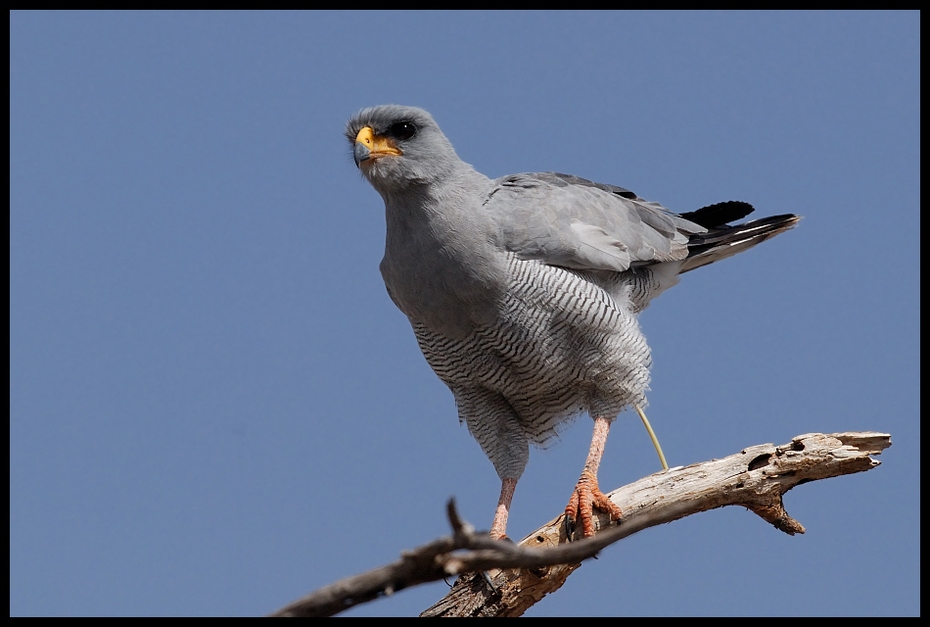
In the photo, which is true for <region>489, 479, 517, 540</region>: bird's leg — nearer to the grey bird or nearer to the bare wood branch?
the grey bird

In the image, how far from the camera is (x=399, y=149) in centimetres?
721

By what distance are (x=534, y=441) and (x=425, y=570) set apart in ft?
12.7

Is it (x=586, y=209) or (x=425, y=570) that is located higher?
(x=586, y=209)

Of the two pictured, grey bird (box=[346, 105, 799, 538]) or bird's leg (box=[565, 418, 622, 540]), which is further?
grey bird (box=[346, 105, 799, 538])

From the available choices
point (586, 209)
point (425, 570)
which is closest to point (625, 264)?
point (586, 209)

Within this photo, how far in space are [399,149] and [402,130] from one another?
164mm

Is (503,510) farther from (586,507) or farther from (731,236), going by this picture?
(731,236)

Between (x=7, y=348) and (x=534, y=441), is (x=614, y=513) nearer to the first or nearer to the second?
(x=534, y=441)

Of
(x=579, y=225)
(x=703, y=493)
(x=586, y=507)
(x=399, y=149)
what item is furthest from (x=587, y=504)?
(x=399, y=149)

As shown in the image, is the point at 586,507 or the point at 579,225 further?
the point at 579,225

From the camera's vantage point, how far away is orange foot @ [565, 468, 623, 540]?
6.97 meters

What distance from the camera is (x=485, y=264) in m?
7.06

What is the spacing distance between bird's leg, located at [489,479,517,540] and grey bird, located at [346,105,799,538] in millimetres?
11

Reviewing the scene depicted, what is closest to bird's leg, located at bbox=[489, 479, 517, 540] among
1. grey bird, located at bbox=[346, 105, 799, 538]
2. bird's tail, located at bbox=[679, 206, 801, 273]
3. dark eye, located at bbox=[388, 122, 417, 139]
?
grey bird, located at bbox=[346, 105, 799, 538]
